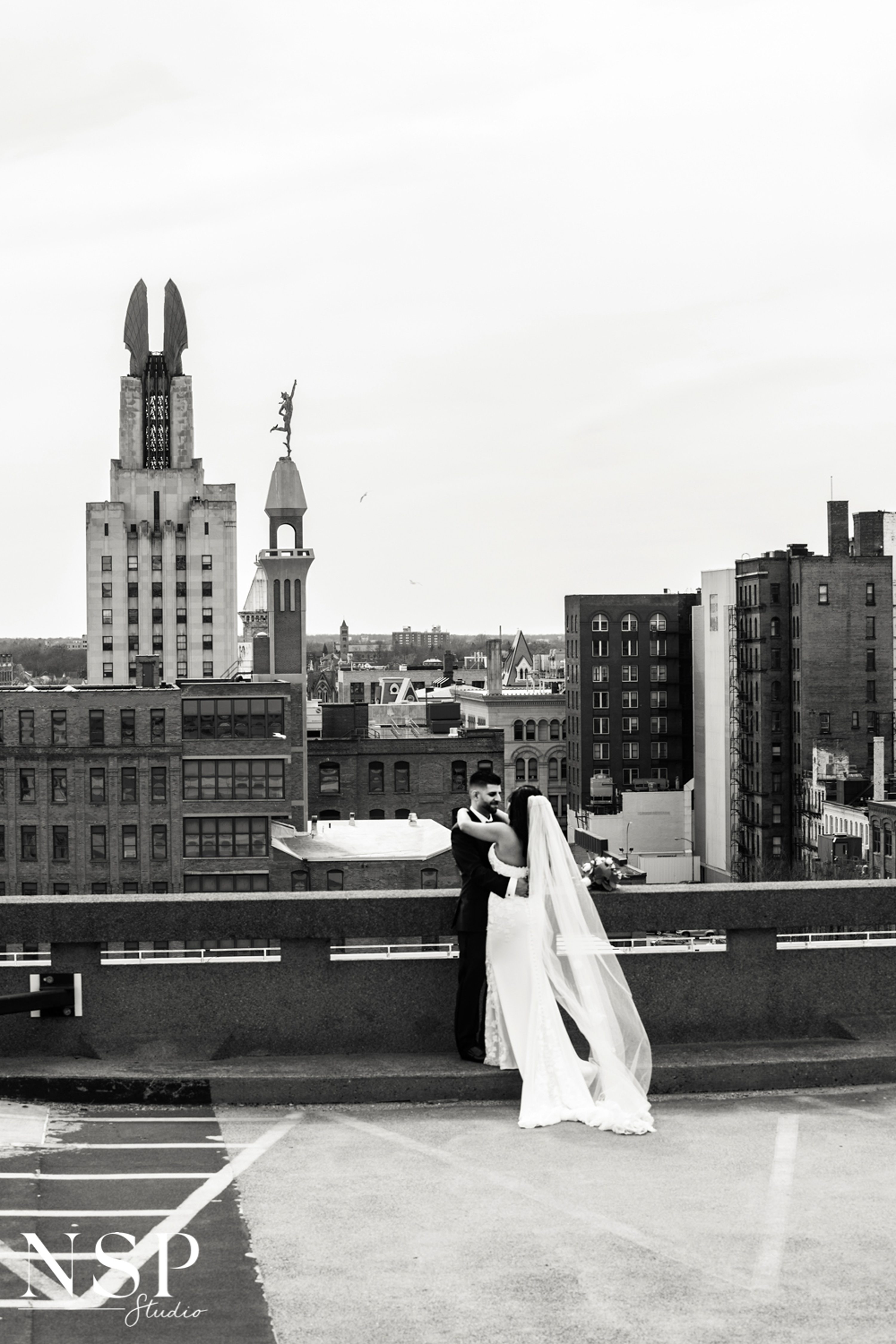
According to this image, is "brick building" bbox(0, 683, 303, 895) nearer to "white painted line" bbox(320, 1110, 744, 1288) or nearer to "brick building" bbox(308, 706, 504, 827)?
"brick building" bbox(308, 706, 504, 827)

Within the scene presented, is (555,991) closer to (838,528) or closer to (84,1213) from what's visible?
(84,1213)

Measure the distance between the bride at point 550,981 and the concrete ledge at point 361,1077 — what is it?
25cm

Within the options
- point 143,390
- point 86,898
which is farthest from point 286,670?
point 86,898

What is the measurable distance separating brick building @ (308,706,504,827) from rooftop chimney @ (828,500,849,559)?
1157 inches

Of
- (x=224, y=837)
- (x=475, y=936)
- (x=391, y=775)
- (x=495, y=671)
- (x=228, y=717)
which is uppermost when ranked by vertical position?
(x=495, y=671)

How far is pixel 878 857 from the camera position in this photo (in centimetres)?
8719

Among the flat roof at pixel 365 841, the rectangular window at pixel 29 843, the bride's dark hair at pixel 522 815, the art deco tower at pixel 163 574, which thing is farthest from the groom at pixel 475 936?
the art deco tower at pixel 163 574

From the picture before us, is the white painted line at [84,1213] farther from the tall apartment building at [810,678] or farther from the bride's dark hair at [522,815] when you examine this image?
the tall apartment building at [810,678]

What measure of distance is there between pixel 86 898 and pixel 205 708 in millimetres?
79648

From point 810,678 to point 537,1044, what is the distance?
351 ft

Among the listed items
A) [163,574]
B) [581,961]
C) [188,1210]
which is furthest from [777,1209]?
[163,574]

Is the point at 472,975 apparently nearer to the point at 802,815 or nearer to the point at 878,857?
the point at 878,857

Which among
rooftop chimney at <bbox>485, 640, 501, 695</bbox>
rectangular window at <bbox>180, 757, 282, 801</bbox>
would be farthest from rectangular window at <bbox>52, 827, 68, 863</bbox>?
rooftop chimney at <bbox>485, 640, 501, 695</bbox>

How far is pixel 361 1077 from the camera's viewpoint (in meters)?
9.31
